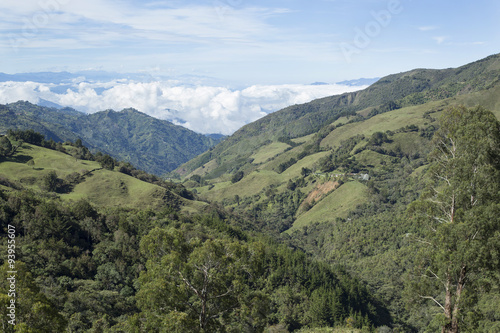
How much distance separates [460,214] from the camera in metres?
20.2

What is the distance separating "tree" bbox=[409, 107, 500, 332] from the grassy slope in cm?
10275

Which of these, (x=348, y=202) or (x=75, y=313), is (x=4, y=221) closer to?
(x=75, y=313)

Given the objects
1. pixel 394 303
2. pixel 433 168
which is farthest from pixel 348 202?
pixel 433 168

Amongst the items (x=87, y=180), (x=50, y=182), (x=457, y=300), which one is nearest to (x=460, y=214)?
(x=457, y=300)

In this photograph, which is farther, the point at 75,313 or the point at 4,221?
the point at 4,221

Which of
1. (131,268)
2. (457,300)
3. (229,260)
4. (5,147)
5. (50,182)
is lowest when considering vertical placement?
(131,268)

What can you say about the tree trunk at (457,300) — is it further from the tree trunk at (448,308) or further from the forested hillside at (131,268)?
the forested hillside at (131,268)

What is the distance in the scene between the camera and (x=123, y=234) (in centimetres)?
6281

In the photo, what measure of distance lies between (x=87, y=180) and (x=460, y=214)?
124m

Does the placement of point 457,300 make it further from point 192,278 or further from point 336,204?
point 336,204

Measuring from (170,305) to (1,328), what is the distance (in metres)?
7.12

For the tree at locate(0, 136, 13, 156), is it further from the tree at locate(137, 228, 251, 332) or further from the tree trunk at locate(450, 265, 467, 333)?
the tree trunk at locate(450, 265, 467, 333)

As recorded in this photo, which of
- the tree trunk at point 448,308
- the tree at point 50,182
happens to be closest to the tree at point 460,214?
the tree trunk at point 448,308

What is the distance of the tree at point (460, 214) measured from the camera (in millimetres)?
18312
